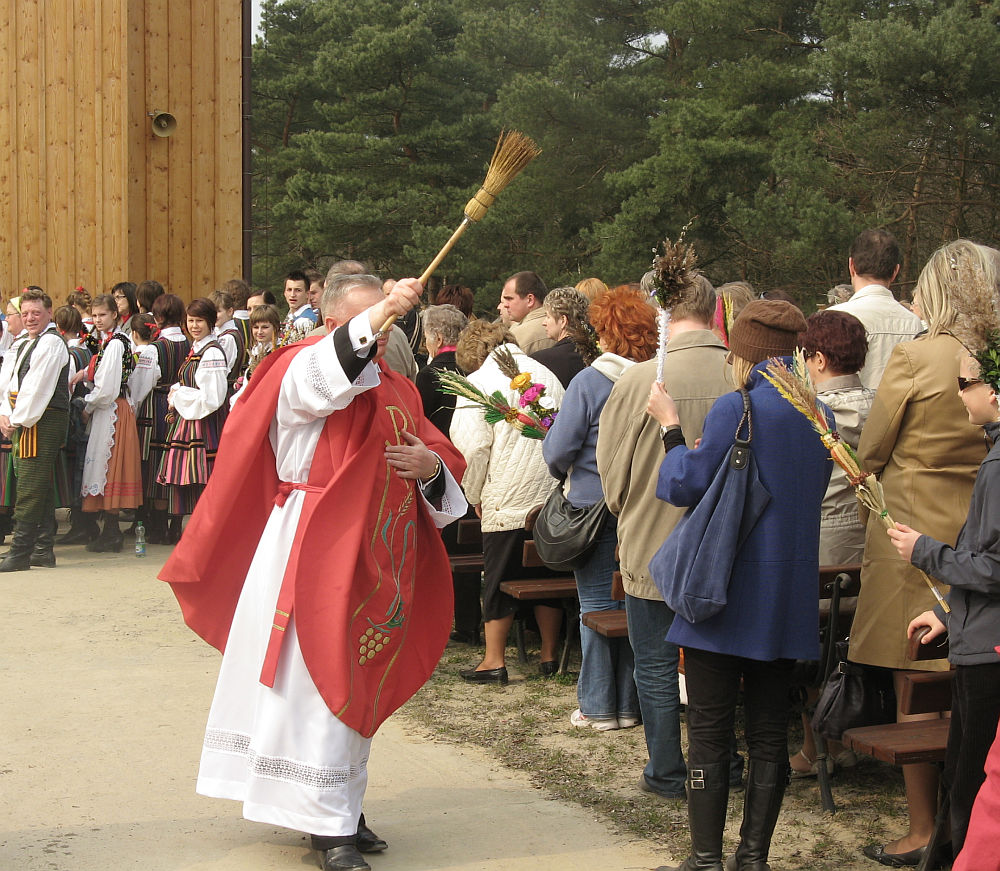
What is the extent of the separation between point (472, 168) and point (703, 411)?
77.8ft

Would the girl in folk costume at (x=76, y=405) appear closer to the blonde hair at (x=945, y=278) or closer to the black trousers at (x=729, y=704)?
the black trousers at (x=729, y=704)

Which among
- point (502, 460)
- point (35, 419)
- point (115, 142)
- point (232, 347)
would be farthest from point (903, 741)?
point (115, 142)

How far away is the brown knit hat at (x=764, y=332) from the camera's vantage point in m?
4.04

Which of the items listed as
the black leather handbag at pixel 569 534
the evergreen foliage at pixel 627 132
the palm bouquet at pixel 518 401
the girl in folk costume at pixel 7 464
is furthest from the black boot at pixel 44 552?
the evergreen foliage at pixel 627 132

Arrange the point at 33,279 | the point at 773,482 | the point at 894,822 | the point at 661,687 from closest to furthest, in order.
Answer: the point at 773,482
the point at 894,822
the point at 661,687
the point at 33,279

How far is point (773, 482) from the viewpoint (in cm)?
391

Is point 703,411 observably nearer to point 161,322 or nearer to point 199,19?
point 161,322

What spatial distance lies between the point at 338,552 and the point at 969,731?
2.01 metres

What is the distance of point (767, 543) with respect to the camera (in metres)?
3.90

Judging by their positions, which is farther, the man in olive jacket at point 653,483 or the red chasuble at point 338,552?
the man in olive jacket at point 653,483

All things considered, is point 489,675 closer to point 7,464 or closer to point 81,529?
point 7,464

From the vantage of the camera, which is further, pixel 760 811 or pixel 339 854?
pixel 339 854


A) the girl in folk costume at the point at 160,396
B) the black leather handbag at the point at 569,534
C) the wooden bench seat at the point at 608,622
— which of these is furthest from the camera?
the girl in folk costume at the point at 160,396

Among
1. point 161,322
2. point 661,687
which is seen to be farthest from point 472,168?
point 661,687
